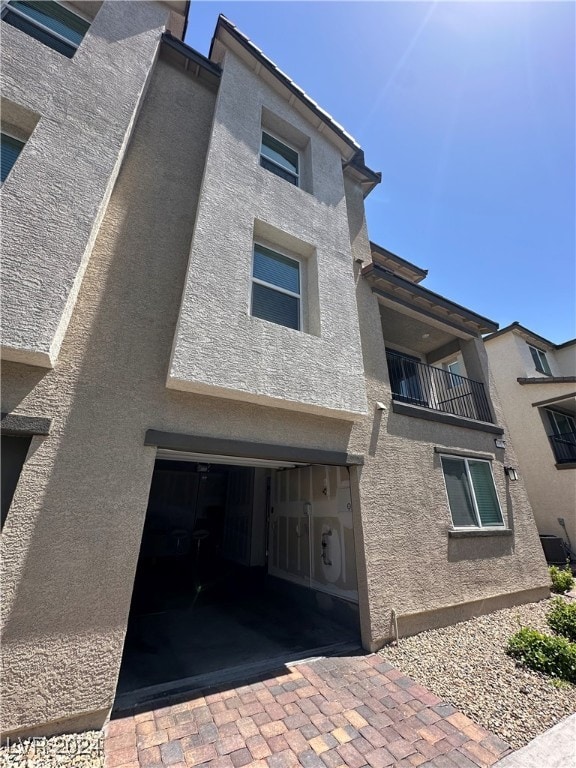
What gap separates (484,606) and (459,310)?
705 cm

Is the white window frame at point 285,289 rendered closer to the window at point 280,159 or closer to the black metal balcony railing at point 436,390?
the window at point 280,159

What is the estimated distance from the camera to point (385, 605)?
4.96 meters

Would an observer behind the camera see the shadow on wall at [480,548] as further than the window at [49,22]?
Yes

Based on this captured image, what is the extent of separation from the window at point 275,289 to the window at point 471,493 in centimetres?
449

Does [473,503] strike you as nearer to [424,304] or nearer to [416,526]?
[416,526]

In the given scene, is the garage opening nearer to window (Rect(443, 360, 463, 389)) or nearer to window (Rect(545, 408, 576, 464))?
window (Rect(443, 360, 463, 389))

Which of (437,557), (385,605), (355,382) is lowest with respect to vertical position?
(385,605)

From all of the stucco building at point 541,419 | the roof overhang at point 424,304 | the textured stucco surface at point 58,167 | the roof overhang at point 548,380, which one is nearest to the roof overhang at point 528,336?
the stucco building at point 541,419

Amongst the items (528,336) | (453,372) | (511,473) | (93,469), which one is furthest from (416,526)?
(528,336)

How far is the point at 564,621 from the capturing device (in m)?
5.30

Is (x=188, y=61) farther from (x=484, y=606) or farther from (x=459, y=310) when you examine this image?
(x=484, y=606)

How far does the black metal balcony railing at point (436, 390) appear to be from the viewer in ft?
27.6

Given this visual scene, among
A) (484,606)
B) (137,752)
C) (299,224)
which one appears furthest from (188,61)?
(484,606)

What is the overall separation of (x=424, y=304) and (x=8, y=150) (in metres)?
8.74
